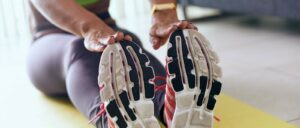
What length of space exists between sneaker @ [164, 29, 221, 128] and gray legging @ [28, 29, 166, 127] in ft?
0.41

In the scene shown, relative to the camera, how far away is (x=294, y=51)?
1.90m

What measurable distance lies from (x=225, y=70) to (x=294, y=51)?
331mm

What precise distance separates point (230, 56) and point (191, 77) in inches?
38.0

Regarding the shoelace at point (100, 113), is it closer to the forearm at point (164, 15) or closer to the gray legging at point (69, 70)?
the gray legging at point (69, 70)

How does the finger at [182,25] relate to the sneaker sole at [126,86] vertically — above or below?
above

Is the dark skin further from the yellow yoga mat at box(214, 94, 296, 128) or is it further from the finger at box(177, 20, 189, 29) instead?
the yellow yoga mat at box(214, 94, 296, 128)

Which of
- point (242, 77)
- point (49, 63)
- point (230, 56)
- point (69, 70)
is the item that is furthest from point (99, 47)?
point (230, 56)

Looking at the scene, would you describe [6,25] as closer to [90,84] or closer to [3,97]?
[3,97]

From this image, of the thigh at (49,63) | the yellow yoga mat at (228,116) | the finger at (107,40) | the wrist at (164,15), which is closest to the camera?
the finger at (107,40)

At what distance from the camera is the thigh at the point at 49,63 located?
1.36 meters

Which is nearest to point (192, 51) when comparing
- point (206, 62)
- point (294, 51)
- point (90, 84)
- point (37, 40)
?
point (206, 62)

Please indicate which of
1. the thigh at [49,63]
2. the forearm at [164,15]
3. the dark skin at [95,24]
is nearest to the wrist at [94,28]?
the dark skin at [95,24]

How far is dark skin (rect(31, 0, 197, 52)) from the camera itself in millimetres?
987

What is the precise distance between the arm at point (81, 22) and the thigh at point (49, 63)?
242 mm
